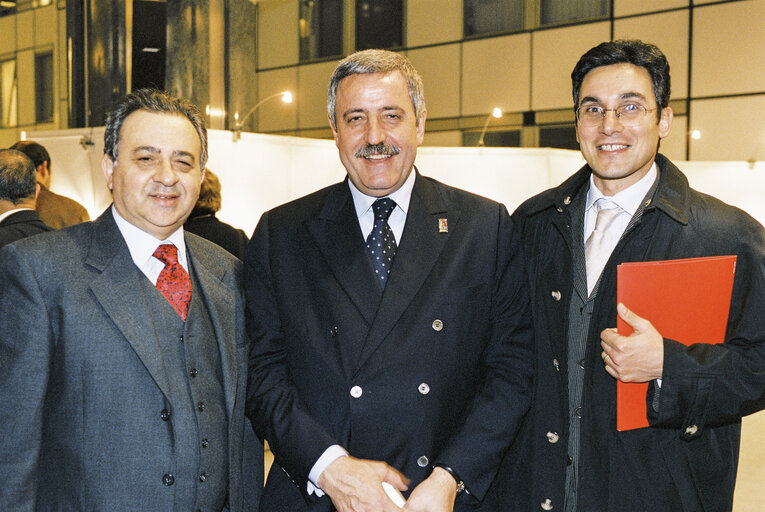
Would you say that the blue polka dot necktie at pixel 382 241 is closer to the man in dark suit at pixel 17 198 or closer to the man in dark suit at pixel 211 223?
the man in dark suit at pixel 17 198

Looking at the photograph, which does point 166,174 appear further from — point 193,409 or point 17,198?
point 17,198

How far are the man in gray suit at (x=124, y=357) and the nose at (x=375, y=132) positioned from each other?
Result: 54cm

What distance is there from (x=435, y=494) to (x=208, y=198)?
3.36 meters

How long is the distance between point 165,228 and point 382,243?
67 cm

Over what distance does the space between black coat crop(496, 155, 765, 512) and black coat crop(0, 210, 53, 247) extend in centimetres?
282

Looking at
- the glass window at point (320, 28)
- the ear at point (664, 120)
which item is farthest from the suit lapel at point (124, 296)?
the glass window at point (320, 28)

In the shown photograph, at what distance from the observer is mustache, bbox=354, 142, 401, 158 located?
7.20 ft

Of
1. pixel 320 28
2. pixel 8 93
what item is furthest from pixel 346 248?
pixel 8 93

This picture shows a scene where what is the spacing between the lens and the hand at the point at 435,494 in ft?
6.28

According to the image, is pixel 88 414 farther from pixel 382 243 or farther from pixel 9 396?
pixel 382 243

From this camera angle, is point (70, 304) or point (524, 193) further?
point (524, 193)

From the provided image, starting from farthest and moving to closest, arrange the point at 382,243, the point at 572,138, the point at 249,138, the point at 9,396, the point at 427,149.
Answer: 1. the point at 572,138
2. the point at 427,149
3. the point at 249,138
4. the point at 382,243
5. the point at 9,396

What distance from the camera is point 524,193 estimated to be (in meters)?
8.86

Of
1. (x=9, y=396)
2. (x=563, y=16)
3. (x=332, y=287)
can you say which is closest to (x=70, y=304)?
(x=9, y=396)
